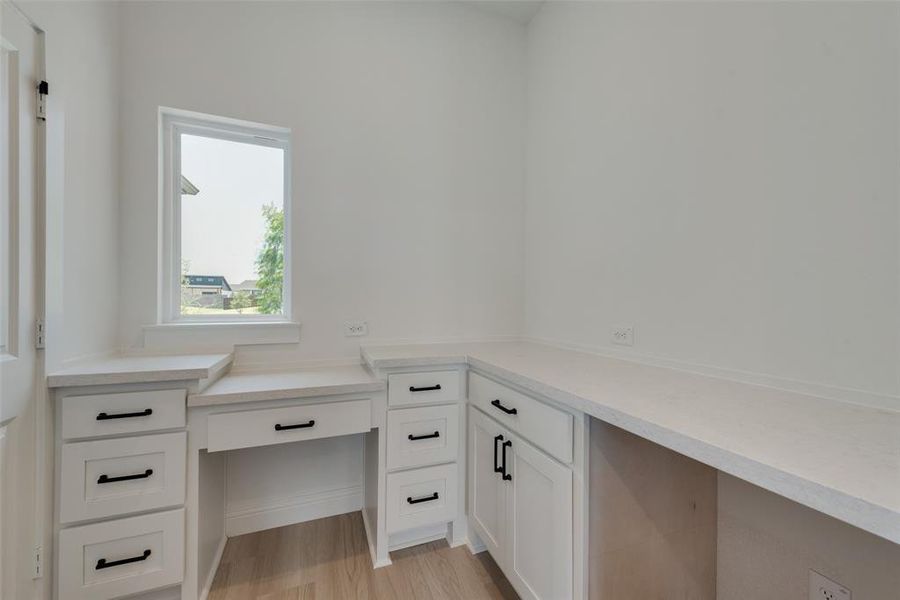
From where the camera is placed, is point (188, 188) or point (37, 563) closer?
point (37, 563)

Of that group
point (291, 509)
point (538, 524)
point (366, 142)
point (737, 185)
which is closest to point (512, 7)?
point (366, 142)

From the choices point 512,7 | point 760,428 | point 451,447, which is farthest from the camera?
point 512,7

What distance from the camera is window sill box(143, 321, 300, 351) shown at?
5.44ft

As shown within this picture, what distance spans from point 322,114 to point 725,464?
215cm

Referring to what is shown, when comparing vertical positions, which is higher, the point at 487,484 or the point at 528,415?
the point at 528,415

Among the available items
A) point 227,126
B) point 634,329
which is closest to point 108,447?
point 227,126

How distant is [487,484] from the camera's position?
4.99ft

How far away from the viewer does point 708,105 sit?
127cm

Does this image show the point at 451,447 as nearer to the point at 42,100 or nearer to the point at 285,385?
the point at 285,385

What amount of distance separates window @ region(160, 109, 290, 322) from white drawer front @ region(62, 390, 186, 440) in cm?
60

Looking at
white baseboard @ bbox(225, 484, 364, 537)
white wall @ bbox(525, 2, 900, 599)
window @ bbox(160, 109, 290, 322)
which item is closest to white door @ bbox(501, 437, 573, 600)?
white wall @ bbox(525, 2, 900, 599)

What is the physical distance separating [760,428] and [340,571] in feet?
5.38

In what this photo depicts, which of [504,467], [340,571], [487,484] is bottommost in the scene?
[340,571]

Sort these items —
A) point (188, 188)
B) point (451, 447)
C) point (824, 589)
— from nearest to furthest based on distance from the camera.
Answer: point (824, 589) < point (451, 447) < point (188, 188)
